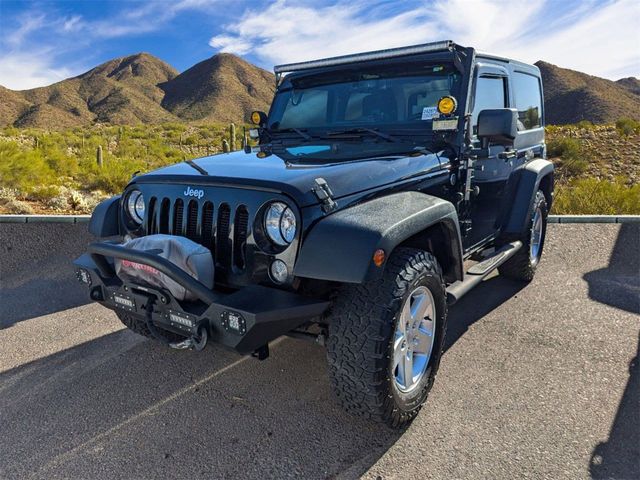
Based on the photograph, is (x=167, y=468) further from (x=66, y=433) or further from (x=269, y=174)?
(x=269, y=174)

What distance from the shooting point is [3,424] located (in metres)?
2.78

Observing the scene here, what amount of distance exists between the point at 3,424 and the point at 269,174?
1990 millimetres

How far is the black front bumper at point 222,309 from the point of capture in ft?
7.30

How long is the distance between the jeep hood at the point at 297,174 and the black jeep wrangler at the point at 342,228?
11mm

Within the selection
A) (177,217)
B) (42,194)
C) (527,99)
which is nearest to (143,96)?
(42,194)

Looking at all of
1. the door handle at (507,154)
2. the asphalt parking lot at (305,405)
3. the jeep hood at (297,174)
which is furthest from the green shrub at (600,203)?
the jeep hood at (297,174)

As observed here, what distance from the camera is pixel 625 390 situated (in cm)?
307

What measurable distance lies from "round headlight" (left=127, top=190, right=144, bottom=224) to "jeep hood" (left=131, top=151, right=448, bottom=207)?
8 centimetres

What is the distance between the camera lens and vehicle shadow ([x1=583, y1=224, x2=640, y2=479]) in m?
2.42

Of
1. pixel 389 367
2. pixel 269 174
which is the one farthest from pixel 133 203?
pixel 389 367

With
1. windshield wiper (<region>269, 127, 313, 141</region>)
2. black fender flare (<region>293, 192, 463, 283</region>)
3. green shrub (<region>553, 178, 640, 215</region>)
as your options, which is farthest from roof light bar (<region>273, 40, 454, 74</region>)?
green shrub (<region>553, 178, 640, 215</region>)

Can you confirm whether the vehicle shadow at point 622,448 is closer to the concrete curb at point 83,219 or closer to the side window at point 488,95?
the side window at point 488,95

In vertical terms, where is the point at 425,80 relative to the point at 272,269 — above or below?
above

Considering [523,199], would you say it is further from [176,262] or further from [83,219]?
[83,219]
